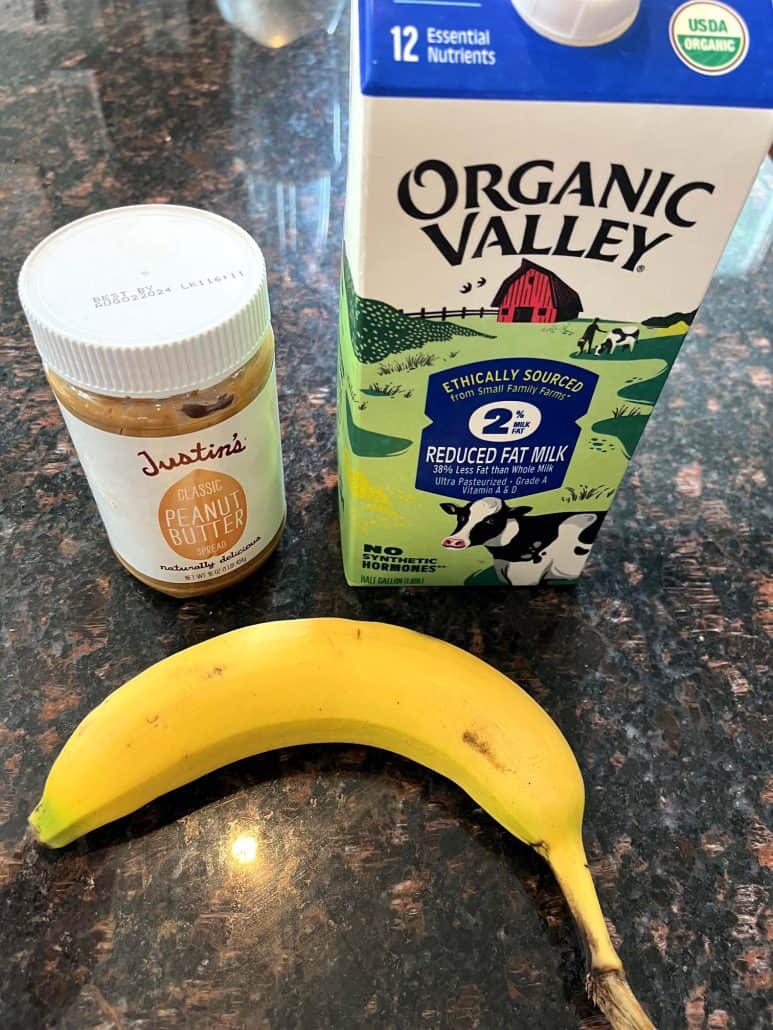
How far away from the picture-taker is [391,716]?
21.0 inches

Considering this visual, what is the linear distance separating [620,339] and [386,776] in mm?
313

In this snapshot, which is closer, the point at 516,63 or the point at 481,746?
the point at 516,63

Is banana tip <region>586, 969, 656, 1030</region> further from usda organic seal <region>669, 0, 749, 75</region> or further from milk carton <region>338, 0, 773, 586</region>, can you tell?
usda organic seal <region>669, 0, 749, 75</region>

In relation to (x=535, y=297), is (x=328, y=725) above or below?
below

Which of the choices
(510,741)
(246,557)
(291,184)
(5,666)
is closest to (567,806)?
(510,741)

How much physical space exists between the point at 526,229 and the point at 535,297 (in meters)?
0.04

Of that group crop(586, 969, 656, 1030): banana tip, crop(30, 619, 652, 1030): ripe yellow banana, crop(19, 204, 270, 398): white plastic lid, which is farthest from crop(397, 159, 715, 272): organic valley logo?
crop(586, 969, 656, 1030): banana tip

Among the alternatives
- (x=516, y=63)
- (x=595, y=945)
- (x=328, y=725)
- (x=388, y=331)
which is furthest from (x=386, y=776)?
(x=516, y=63)

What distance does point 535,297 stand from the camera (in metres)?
0.46

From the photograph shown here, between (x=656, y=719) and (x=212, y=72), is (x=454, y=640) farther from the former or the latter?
(x=212, y=72)

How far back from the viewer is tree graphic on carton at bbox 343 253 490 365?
1.51 ft

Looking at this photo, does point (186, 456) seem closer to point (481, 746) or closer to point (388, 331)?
point (388, 331)

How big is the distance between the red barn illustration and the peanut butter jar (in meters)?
0.15

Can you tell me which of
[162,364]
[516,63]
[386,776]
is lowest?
[386,776]
